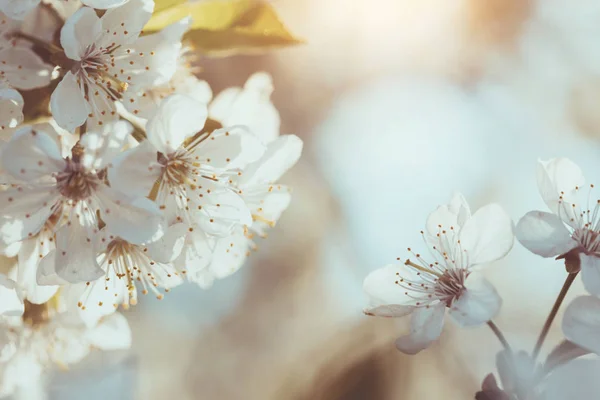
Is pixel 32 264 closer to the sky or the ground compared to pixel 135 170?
closer to the ground

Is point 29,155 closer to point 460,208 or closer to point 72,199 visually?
point 72,199

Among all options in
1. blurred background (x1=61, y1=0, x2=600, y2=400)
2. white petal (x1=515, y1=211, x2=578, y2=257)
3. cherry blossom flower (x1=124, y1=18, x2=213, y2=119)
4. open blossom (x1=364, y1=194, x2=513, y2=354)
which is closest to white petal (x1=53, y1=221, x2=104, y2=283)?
cherry blossom flower (x1=124, y1=18, x2=213, y2=119)

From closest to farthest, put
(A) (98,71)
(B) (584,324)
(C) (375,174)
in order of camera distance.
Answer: (B) (584,324) < (A) (98,71) < (C) (375,174)

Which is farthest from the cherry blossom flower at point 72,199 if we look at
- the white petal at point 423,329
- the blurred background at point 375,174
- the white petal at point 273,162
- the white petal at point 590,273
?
the blurred background at point 375,174

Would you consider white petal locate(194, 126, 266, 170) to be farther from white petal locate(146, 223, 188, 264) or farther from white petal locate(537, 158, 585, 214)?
white petal locate(537, 158, 585, 214)

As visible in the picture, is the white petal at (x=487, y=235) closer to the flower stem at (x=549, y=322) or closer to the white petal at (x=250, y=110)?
the flower stem at (x=549, y=322)

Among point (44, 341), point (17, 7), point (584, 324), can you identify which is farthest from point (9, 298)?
point (584, 324)
